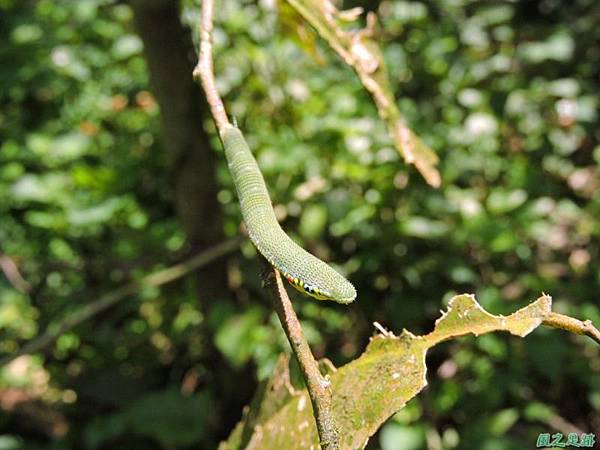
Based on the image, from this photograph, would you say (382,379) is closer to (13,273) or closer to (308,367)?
(308,367)

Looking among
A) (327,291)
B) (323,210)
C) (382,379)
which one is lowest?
(323,210)

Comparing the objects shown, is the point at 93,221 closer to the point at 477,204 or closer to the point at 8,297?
the point at 8,297

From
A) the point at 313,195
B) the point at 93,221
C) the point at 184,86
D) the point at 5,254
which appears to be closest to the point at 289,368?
the point at 184,86

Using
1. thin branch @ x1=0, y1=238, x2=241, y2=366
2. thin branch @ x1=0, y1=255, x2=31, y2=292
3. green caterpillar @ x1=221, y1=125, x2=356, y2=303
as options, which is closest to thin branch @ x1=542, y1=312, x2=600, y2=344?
green caterpillar @ x1=221, y1=125, x2=356, y2=303

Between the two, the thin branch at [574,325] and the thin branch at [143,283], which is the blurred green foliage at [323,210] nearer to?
the thin branch at [143,283]

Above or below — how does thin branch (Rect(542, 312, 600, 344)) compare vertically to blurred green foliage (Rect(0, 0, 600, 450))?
above

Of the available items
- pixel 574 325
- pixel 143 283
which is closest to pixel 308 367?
pixel 574 325

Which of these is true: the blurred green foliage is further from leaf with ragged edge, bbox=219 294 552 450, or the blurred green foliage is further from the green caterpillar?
the green caterpillar
